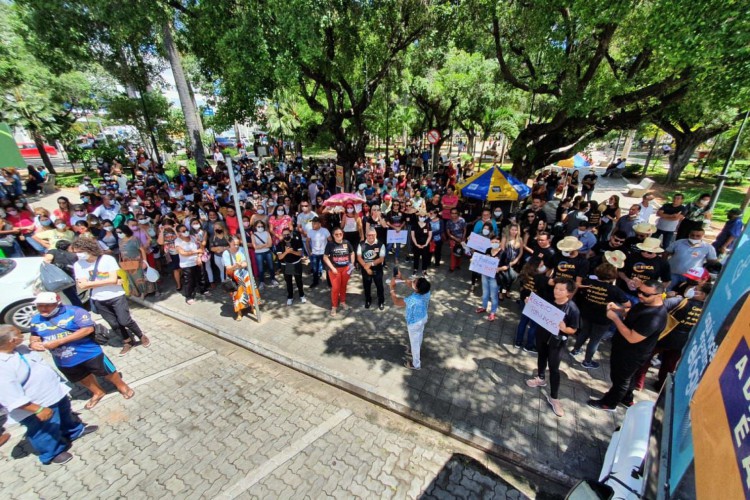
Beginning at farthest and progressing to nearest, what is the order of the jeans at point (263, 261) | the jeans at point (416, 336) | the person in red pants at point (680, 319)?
the jeans at point (263, 261), the jeans at point (416, 336), the person in red pants at point (680, 319)

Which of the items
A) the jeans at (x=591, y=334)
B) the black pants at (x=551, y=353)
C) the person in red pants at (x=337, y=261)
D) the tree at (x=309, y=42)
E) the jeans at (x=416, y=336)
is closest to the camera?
the black pants at (x=551, y=353)

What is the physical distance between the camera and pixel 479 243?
698 centimetres

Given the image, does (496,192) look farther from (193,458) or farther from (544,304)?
(193,458)

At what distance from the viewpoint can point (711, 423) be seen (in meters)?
1.67

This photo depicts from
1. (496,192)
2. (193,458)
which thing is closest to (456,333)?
(193,458)

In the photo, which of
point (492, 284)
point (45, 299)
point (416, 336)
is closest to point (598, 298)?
point (492, 284)

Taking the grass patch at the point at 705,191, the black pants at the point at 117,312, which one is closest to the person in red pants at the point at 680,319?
the black pants at the point at 117,312

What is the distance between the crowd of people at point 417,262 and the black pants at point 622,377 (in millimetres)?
18

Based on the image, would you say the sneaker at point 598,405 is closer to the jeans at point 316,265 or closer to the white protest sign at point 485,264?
the white protest sign at point 485,264

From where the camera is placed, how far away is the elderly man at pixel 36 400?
3340mm

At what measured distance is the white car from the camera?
616 cm

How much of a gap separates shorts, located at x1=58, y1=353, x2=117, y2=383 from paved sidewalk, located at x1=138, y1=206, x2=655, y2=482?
2024mm

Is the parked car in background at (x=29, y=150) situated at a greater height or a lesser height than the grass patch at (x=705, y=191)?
greater

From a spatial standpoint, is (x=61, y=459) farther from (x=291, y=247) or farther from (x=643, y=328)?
(x=643, y=328)
